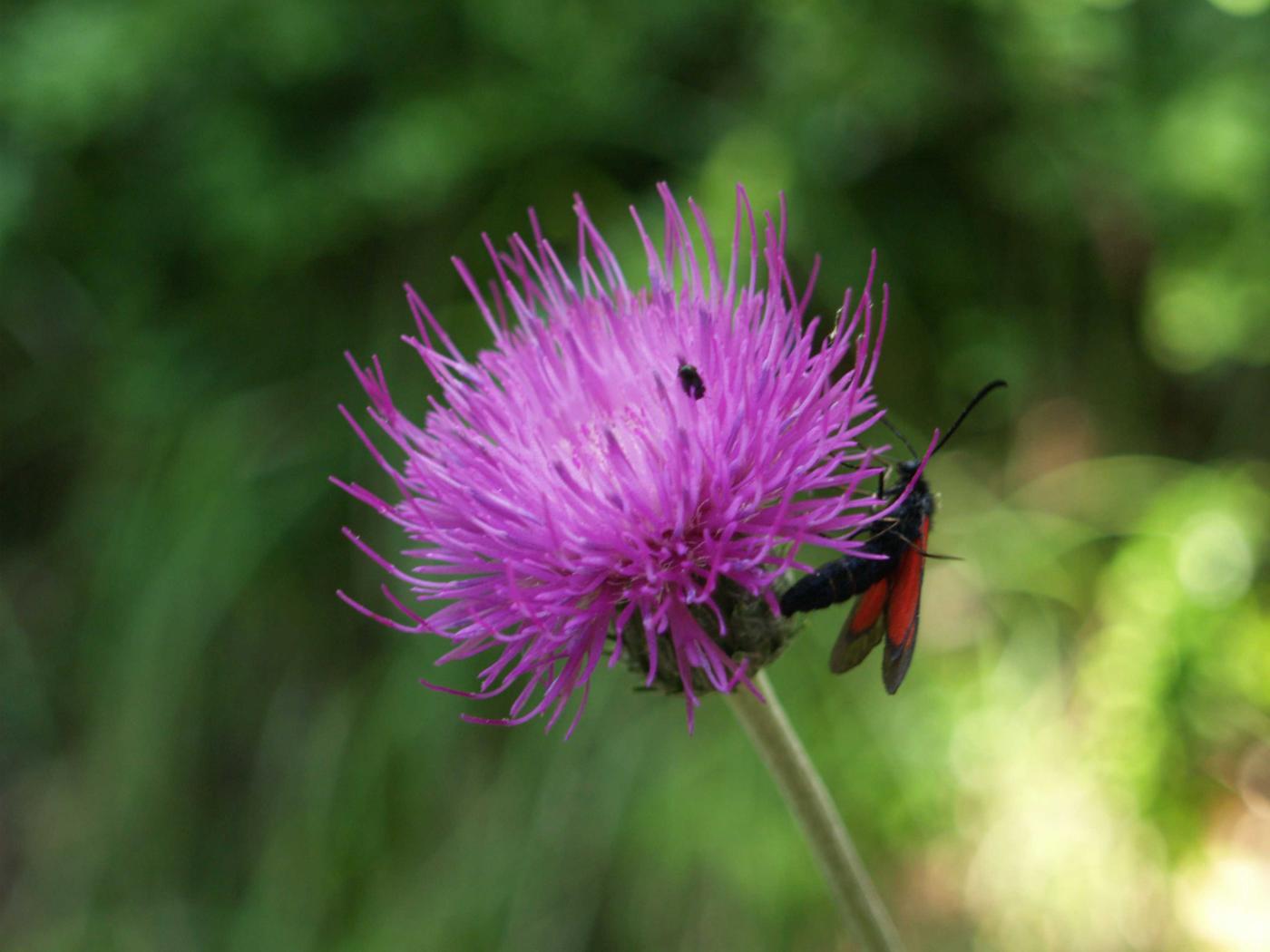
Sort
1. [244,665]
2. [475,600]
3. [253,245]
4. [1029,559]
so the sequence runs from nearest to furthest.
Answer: [475,600] → [1029,559] → [253,245] → [244,665]

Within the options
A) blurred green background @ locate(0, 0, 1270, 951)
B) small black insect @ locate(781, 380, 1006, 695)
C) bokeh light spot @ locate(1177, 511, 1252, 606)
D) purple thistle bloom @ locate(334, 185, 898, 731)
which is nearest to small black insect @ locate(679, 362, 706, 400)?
purple thistle bloom @ locate(334, 185, 898, 731)

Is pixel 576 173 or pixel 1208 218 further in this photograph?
pixel 576 173

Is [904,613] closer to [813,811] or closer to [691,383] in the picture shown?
[813,811]

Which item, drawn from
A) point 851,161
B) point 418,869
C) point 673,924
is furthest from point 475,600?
point 851,161

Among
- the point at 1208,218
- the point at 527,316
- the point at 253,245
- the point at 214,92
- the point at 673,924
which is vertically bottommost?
the point at 673,924

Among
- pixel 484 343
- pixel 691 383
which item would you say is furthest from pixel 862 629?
pixel 484 343

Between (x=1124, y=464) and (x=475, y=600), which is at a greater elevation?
(x=475, y=600)

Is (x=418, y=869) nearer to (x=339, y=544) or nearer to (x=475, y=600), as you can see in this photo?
(x=339, y=544)

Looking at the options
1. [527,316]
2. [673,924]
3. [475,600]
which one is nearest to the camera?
[475,600]
